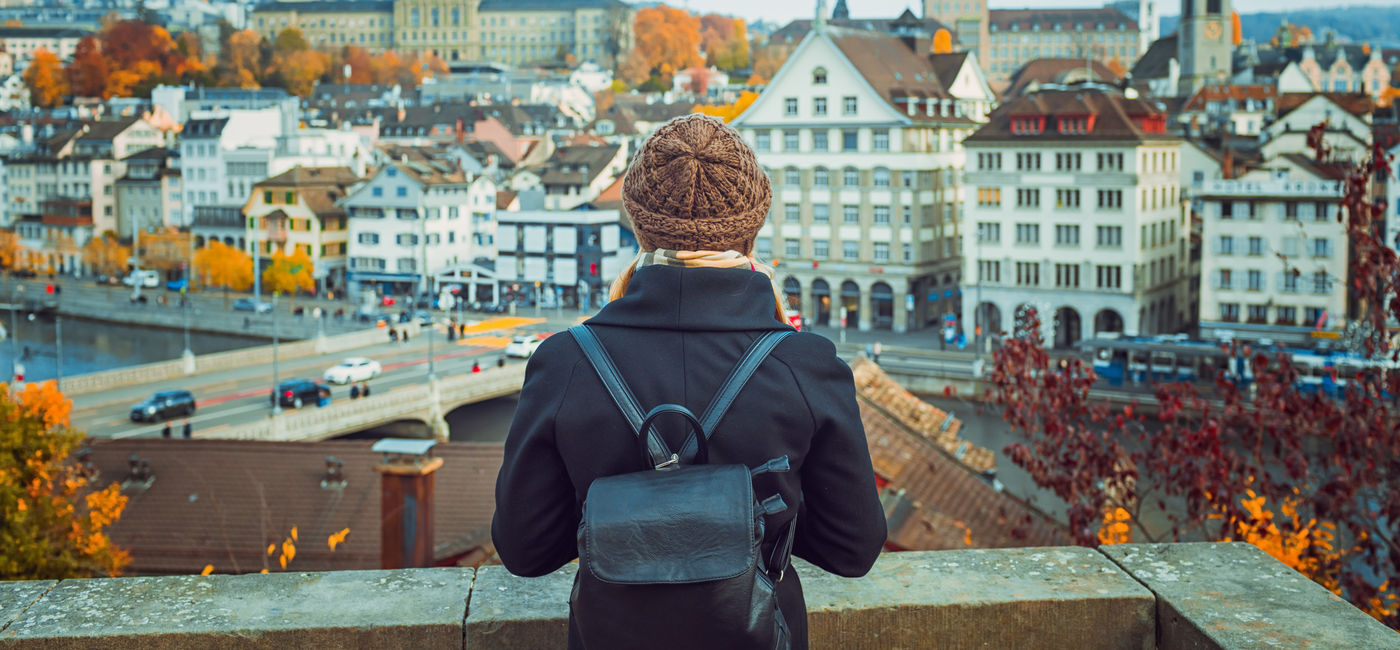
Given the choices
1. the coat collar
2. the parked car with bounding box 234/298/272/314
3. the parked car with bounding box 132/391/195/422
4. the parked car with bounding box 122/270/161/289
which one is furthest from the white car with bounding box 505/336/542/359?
the coat collar

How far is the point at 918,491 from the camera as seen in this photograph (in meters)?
23.4

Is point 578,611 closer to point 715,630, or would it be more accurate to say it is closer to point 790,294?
point 715,630

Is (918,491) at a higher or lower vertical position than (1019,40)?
lower

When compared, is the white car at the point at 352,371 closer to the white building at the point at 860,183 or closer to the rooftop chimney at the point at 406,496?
the white building at the point at 860,183

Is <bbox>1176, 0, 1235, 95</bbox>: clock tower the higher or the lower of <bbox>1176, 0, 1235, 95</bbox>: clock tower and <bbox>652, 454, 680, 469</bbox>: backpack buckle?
the higher

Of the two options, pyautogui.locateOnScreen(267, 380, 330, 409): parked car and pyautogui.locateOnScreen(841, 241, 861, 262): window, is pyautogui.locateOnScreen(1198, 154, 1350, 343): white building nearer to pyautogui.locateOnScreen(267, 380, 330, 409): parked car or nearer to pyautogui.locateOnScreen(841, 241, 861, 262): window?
pyautogui.locateOnScreen(841, 241, 861, 262): window

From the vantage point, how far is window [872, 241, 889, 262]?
50.4 metres

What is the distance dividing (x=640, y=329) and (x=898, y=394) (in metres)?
29.5

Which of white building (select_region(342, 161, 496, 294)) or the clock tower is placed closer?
white building (select_region(342, 161, 496, 294))

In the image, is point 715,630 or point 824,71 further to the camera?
point 824,71

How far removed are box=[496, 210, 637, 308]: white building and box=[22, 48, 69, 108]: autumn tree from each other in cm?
7768

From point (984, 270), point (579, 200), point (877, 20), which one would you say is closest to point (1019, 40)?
point (877, 20)

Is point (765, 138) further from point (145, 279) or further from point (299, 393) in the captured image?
point (145, 279)

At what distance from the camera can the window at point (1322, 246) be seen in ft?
134
